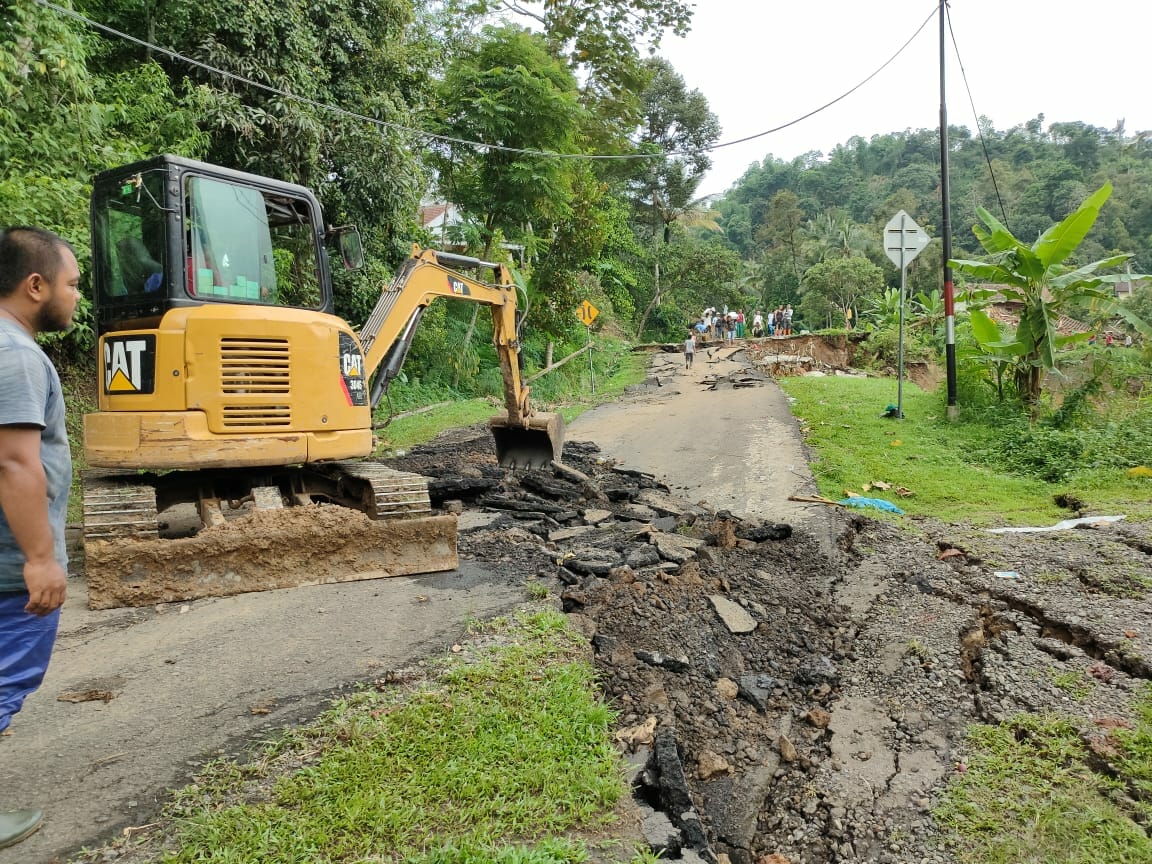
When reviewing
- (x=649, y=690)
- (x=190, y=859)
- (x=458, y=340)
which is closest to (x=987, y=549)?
(x=649, y=690)

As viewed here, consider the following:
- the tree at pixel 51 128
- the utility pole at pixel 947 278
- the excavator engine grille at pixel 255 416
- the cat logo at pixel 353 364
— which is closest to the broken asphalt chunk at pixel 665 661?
the excavator engine grille at pixel 255 416

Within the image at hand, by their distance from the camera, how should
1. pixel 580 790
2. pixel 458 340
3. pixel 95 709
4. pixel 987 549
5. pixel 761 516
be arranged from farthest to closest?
pixel 458 340, pixel 761 516, pixel 987 549, pixel 95 709, pixel 580 790

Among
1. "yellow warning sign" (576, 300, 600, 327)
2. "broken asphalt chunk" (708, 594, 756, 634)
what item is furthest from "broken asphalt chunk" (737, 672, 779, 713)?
"yellow warning sign" (576, 300, 600, 327)

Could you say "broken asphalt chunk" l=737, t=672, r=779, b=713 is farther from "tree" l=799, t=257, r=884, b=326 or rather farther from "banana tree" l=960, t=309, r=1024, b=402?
"tree" l=799, t=257, r=884, b=326

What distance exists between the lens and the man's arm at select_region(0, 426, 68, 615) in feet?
7.55

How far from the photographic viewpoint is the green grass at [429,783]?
8.31 ft

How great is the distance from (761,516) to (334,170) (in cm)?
1088

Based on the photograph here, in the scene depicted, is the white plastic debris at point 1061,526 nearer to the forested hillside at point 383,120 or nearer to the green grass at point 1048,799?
the green grass at point 1048,799

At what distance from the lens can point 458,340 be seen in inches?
833

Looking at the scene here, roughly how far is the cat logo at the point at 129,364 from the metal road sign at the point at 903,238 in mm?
10993

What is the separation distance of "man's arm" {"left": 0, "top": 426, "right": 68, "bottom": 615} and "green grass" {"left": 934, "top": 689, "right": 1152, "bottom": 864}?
3.47 metres

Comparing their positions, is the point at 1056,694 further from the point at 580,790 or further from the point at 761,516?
the point at 761,516

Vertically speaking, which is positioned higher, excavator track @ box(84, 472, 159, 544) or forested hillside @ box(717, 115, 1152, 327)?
forested hillside @ box(717, 115, 1152, 327)

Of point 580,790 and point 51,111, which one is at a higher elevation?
point 51,111
